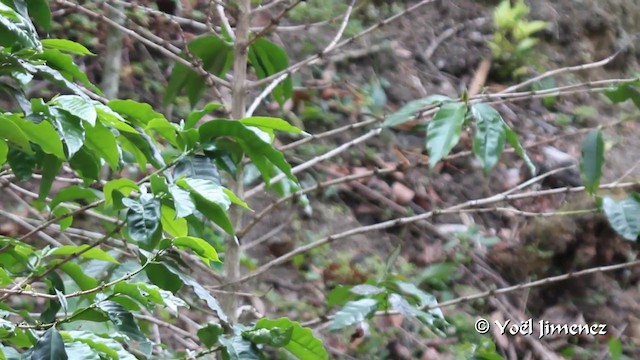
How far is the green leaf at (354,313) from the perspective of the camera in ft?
5.27

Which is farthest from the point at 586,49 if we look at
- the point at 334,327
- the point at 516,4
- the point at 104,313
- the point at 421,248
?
the point at 104,313

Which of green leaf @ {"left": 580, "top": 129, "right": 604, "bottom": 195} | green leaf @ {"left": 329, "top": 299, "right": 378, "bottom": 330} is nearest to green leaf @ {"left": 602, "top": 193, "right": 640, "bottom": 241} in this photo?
green leaf @ {"left": 580, "top": 129, "right": 604, "bottom": 195}

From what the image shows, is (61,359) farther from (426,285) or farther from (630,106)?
(630,106)

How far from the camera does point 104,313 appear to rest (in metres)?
1.16

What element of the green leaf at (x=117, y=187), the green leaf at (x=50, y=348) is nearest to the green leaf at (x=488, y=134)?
the green leaf at (x=117, y=187)

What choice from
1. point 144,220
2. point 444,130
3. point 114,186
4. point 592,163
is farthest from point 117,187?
point 592,163

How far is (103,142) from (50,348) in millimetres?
326

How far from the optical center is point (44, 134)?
1048 millimetres

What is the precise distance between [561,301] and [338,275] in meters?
0.84

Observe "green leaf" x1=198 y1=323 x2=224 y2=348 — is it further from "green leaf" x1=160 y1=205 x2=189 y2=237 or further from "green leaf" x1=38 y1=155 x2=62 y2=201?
"green leaf" x1=38 y1=155 x2=62 y2=201

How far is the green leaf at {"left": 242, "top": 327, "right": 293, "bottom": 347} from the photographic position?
52.9 inches

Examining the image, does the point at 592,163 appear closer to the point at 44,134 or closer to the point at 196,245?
the point at 196,245

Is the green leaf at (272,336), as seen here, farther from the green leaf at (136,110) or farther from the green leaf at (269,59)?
the green leaf at (269,59)

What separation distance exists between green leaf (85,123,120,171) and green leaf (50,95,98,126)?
7 cm
